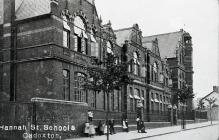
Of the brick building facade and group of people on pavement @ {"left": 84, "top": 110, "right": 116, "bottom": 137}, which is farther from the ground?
the brick building facade

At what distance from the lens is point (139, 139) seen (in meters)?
24.1

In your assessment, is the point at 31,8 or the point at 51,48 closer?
the point at 51,48

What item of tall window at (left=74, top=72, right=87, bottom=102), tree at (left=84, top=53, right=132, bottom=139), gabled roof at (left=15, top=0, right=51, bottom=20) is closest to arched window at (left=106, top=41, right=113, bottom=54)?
tall window at (left=74, top=72, right=87, bottom=102)

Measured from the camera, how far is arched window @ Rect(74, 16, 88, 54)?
28031mm

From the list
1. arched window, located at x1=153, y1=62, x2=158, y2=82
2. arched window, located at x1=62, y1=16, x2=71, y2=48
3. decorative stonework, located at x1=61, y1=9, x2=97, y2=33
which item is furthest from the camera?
arched window, located at x1=153, y1=62, x2=158, y2=82

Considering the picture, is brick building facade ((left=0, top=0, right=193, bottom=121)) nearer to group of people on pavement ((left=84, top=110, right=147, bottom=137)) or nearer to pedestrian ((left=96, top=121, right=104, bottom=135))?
group of people on pavement ((left=84, top=110, right=147, bottom=137))

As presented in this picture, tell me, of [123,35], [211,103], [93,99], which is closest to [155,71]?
[123,35]

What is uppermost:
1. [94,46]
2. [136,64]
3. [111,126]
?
[94,46]

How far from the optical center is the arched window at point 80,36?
28031 mm

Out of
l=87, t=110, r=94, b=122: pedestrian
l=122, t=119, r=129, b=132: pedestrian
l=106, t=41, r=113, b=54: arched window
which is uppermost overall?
l=106, t=41, r=113, b=54: arched window

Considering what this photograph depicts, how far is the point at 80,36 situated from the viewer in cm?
2856

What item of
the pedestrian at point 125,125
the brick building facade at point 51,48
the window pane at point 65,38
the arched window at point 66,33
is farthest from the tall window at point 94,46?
the pedestrian at point 125,125

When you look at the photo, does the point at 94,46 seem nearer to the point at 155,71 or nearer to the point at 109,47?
the point at 109,47

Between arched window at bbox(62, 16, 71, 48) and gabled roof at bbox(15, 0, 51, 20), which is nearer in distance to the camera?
gabled roof at bbox(15, 0, 51, 20)
